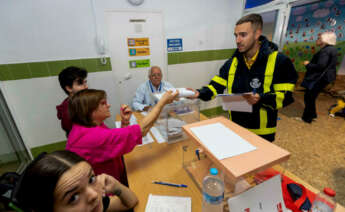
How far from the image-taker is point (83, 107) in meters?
1.01

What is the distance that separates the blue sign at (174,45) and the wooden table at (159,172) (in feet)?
6.77

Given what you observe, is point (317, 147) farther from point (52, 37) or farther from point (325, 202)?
point (52, 37)

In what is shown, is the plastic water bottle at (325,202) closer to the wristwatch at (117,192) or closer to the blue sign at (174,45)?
the wristwatch at (117,192)

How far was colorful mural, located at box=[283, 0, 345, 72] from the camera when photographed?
4.54 meters

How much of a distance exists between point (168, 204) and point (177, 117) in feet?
2.52

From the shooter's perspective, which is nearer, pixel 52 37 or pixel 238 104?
pixel 238 104

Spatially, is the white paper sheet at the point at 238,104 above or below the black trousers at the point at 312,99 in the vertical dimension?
above

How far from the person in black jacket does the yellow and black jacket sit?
2601mm

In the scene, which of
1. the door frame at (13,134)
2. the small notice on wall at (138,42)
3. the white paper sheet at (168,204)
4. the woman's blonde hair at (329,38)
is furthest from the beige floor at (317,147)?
the door frame at (13,134)

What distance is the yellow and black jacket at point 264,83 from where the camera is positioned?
126cm

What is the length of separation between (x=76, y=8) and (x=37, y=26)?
554 mm

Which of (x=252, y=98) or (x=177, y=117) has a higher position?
(x=252, y=98)

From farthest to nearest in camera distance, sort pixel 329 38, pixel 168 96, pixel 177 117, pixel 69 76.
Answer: pixel 329 38
pixel 69 76
pixel 177 117
pixel 168 96

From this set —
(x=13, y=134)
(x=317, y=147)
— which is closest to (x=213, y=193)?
(x=317, y=147)
